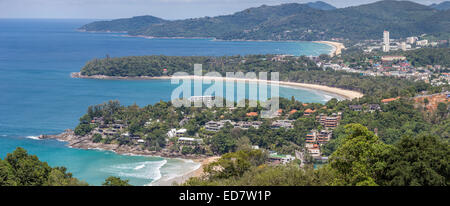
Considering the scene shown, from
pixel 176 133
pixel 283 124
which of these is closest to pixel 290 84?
pixel 283 124

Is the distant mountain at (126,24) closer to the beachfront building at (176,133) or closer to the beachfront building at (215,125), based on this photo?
the beachfront building at (215,125)

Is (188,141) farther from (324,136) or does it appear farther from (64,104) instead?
(64,104)

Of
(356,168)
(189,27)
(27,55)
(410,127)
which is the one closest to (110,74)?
(27,55)

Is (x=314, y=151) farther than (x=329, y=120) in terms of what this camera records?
No

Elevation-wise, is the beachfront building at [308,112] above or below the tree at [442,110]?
below

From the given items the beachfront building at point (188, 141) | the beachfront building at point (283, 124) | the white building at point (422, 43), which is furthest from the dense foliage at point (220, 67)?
the white building at point (422, 43)

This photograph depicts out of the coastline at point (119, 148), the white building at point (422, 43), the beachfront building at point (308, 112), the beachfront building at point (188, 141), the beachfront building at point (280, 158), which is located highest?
the white building at point (422, 43)

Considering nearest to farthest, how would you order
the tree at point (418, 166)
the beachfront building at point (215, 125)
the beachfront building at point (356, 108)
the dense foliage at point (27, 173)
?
the tree at point (418, 166)
the dense foliage at point (27, 173)
the beachfront building at point (215, 125)
the beachfront building at point (356, 108)
